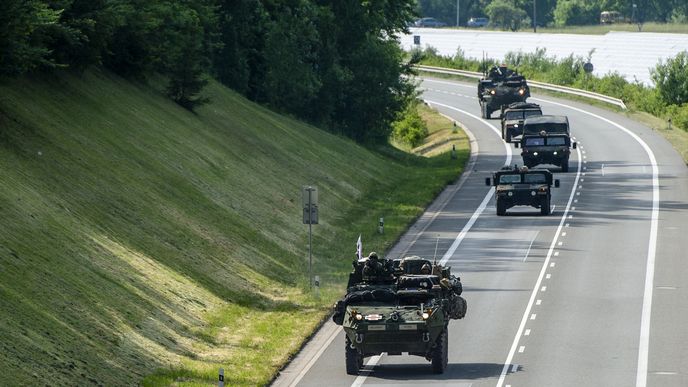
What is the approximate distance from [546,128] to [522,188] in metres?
16.0

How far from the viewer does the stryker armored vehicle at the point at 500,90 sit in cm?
9788

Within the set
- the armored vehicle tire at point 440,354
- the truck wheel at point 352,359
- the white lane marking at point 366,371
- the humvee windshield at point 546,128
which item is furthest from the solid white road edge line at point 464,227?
the humvee windshield at point 546,128

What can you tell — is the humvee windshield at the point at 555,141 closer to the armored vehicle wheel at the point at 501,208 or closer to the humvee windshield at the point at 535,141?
the humvee windshield at the point at 535,141

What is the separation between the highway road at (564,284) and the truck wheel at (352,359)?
174mm

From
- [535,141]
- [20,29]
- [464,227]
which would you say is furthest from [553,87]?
[20,29]

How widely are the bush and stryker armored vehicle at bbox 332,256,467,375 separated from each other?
63.1 meters

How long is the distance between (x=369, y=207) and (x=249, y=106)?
13.9 m

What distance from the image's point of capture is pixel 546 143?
239 feet

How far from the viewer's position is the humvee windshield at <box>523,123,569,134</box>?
73.4 m

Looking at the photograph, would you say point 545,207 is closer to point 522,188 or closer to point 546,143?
point 522,188

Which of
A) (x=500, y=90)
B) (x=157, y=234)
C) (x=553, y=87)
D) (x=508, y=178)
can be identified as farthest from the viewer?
(x=553, y=87)

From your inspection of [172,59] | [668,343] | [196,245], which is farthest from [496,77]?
[668,343]

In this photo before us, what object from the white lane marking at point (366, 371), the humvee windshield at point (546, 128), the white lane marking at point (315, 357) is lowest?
the humvee windshield at point (546, 128)

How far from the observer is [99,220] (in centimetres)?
3900
